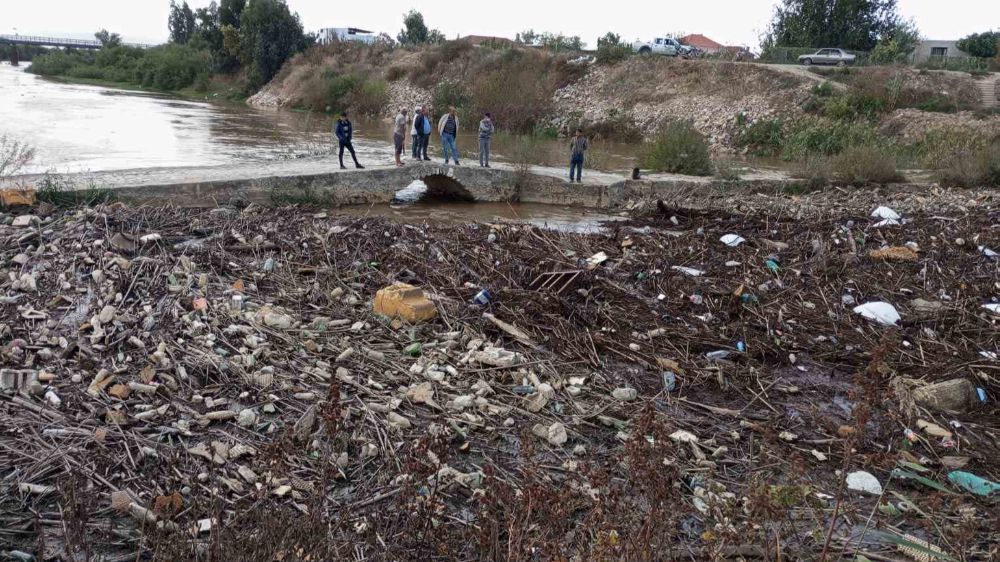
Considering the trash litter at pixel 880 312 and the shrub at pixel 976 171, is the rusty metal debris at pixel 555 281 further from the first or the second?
the shrub at pixel 976 171

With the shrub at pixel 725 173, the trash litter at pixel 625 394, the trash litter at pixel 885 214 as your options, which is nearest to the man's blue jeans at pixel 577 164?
the shrub at pixel 725 173

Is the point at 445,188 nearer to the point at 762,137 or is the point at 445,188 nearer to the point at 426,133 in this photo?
the point at 426,133

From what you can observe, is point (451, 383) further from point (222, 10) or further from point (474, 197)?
point (222, 10)

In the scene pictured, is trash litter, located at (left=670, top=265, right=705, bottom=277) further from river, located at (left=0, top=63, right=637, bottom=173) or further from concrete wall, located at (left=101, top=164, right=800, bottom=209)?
river, located at (left=0, top=63, right=637, bottom=173)

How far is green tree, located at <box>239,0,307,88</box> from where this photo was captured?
45062 millimetres

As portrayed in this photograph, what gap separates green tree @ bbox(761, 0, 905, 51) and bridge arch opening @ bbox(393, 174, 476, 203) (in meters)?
30.1

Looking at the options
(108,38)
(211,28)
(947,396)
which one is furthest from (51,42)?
(947,396)

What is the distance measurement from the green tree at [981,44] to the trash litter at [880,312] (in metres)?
36.8

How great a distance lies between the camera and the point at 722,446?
4453 mm

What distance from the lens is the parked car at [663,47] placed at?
1416 inches

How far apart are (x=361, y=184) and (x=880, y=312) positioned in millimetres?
8433

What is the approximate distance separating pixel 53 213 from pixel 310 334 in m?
4.78

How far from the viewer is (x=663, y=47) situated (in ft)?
119

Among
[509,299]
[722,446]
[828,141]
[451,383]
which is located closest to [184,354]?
[451,383]
